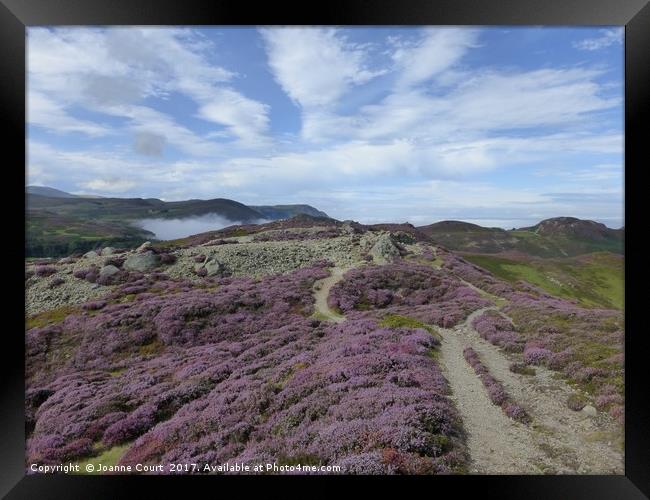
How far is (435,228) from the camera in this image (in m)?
10.4

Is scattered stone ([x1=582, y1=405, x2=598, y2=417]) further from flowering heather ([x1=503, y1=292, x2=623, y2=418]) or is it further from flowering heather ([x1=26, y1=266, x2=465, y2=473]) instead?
flowering heather ([x1=26, y1=266, x2=465, y2=473])

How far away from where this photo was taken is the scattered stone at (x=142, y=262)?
35.0 feet

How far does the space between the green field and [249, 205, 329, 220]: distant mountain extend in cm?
595

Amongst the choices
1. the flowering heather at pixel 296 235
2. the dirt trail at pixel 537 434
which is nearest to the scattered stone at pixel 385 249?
the flowering heather at pixel 296 235

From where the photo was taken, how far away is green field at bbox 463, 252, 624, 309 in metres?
8.59

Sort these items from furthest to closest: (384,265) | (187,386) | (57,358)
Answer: (384,265)
(57,358)
(187,386)

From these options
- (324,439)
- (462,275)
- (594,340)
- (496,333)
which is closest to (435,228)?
(462,275)

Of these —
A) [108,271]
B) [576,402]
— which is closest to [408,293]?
[576,402]

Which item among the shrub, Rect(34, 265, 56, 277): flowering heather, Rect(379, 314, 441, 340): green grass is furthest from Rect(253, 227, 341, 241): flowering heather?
the shrub

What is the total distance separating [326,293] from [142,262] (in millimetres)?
7273

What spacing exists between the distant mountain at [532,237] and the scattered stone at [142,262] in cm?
1036

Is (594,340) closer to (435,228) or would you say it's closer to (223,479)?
(435,228)

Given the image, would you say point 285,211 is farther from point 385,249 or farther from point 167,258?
point 167,258
